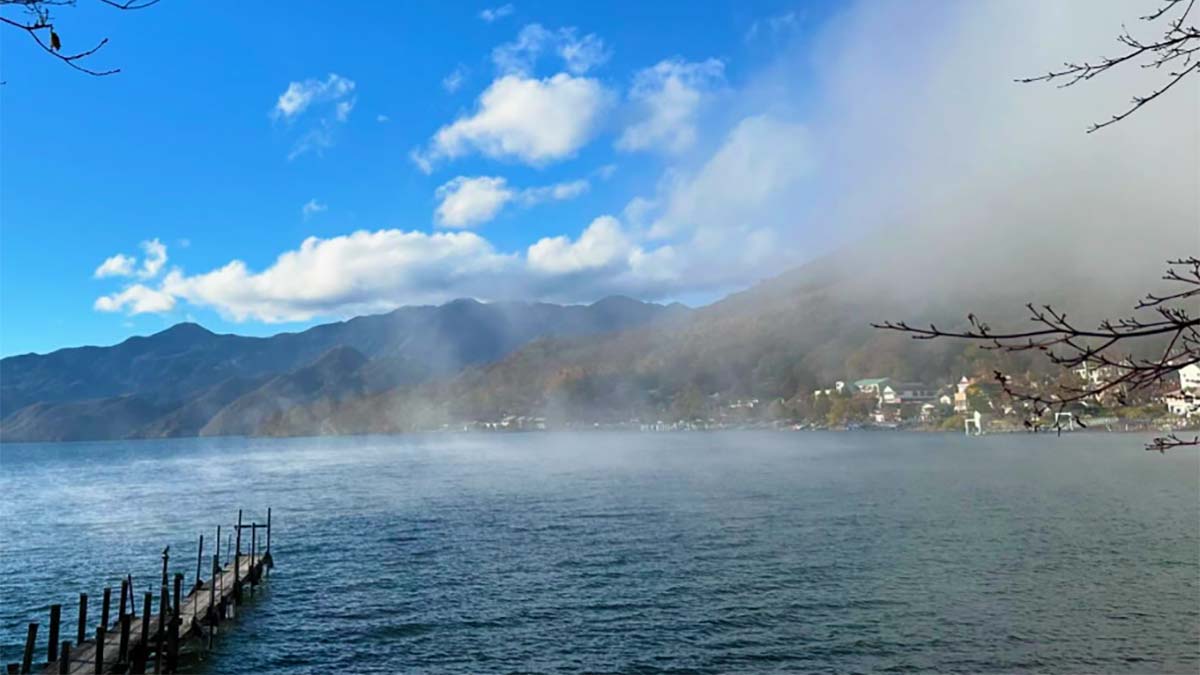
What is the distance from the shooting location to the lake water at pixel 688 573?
812 inches

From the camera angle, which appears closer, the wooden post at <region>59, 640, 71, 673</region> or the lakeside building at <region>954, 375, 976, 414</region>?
the wooden post at <region>59, 640, 71, 673</region>

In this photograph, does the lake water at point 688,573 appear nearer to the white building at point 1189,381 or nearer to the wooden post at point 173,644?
the wooden post at point 173,644

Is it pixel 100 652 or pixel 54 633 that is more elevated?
pixel 54 633

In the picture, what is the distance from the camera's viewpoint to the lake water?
20.6 meters

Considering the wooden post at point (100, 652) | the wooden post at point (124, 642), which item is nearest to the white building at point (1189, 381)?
the wooden post at point (100, 652)

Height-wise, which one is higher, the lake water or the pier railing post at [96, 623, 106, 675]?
the pier railing post at [96, 623, 106, 675]

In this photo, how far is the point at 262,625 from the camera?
2534 cm

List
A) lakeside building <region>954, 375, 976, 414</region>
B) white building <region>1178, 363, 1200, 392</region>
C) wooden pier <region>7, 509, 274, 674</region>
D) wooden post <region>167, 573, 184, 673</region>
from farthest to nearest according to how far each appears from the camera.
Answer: lakeside building <region>954, 375, 976, 414</region>, wooden post <region>167, 573, 184, 673</region>, wooden pier <region>7, 509, 274, 674</region>, white building <region>1178, 363, 1200, 392</region>

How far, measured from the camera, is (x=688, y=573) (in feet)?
96.7

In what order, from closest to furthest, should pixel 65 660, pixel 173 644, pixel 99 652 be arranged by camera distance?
pixel 65 660, pixel 99 652, pixel 173 644

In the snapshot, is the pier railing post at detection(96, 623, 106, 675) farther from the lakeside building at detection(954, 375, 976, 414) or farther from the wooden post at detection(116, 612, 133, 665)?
the lakeside building at detection(954, 375, 976, 414)

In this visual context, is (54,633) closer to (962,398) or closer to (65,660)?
(65,660)

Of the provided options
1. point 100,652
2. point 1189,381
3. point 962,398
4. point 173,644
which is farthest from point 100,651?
point 962,398

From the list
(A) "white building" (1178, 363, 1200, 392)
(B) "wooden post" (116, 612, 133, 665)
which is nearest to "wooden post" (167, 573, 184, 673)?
(B) "wooden post" (116, 612, 133, 665)
